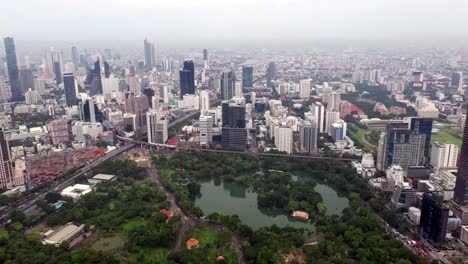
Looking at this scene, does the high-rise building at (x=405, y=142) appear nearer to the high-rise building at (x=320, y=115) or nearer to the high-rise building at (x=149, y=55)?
the high-rise building at (x=320, y=115)

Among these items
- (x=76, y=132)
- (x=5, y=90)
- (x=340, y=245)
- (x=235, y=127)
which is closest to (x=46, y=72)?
(x=5, y=90)

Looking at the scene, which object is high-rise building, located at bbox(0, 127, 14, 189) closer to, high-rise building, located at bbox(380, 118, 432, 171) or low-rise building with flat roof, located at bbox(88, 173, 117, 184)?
low-rise building with flat roof, located at bbox(88, 173, 117, 184)

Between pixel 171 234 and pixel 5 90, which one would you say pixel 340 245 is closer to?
pixel 171 234

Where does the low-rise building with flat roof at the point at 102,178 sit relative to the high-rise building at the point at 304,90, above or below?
below

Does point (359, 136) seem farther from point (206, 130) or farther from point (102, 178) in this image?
point (102, 178)

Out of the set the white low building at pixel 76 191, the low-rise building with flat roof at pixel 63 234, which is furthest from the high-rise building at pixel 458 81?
the low-rise building with flat roof at pixel 63 234

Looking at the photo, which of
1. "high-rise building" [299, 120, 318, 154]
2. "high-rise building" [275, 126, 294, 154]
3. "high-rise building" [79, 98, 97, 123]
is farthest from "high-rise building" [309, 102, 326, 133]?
"high-rise building" [79, 98, 97, 123]
